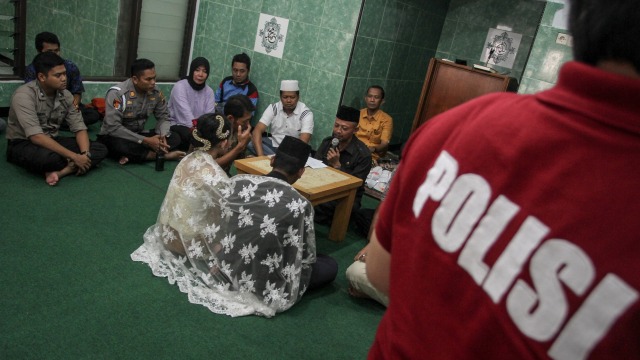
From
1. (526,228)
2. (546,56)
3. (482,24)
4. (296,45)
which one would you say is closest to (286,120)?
(296,45)

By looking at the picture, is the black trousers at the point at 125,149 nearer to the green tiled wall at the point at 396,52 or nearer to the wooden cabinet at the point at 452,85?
the green tiled wall at the point at 396,52

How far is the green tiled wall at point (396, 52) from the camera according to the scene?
489 cm

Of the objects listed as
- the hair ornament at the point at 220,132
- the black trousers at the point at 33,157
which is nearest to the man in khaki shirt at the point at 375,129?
the hair ornament at the point at 220,132

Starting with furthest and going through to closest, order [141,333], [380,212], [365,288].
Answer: [365,288] → [141,333] → [380,212]

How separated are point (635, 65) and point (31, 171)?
3864mm

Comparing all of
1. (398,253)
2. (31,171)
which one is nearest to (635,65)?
(398,253)

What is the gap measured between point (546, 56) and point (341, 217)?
2344 mm

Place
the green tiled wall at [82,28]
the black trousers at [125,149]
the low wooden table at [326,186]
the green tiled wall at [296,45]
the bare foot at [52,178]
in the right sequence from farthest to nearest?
1. the green tiled wall at [82,28]
2. the green tiled wall at [296,45]
3. the black trousers at [125,149]
4. the bare foot at [52,178]
5. the low wooden table at [326,186]

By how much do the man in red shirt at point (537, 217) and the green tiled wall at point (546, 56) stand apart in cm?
388

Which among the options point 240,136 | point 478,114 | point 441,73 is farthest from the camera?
point 441,73

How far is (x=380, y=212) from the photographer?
0.76 meters

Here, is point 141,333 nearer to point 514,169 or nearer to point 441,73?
point 514,169

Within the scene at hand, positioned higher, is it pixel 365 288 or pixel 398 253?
pixel 398 253

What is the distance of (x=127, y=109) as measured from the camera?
13.3ft
